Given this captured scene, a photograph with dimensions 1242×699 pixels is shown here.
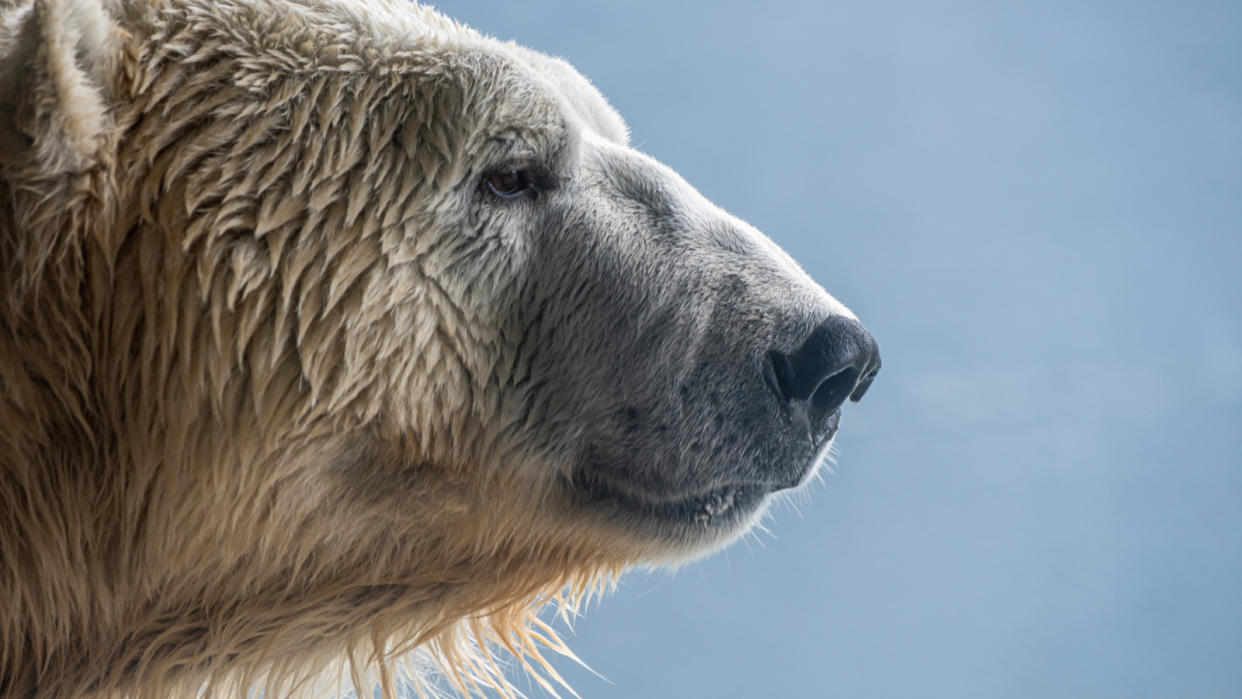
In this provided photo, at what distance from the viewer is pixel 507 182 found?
108 centimetres

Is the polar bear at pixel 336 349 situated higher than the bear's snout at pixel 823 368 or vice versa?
the bear's snout at pixel 823 368

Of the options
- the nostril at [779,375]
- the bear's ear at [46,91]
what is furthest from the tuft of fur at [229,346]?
the nostril at [779,375]

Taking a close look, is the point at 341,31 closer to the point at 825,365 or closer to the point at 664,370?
the point at 664,370

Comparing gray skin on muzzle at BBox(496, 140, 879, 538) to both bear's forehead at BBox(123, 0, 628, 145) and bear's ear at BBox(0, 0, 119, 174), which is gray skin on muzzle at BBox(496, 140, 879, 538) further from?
bear's ear at BBox(0, 0, 119, 174)

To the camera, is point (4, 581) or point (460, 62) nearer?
point (4, 581)

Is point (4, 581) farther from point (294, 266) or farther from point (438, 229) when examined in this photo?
point (438, 229)

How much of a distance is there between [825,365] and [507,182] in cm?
37

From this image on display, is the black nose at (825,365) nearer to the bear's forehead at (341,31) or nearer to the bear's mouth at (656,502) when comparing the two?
the bear's mouth at (656,502)

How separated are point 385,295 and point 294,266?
8 centimetres

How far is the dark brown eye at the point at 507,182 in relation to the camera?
1072mm

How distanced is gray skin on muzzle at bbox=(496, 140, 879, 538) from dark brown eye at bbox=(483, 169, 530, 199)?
1.1 inches

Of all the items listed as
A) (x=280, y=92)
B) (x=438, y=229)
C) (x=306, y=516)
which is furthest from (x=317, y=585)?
(x=280, y=92)

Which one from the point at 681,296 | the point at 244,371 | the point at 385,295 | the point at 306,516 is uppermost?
the point at 681,296

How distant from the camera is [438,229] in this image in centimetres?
102
